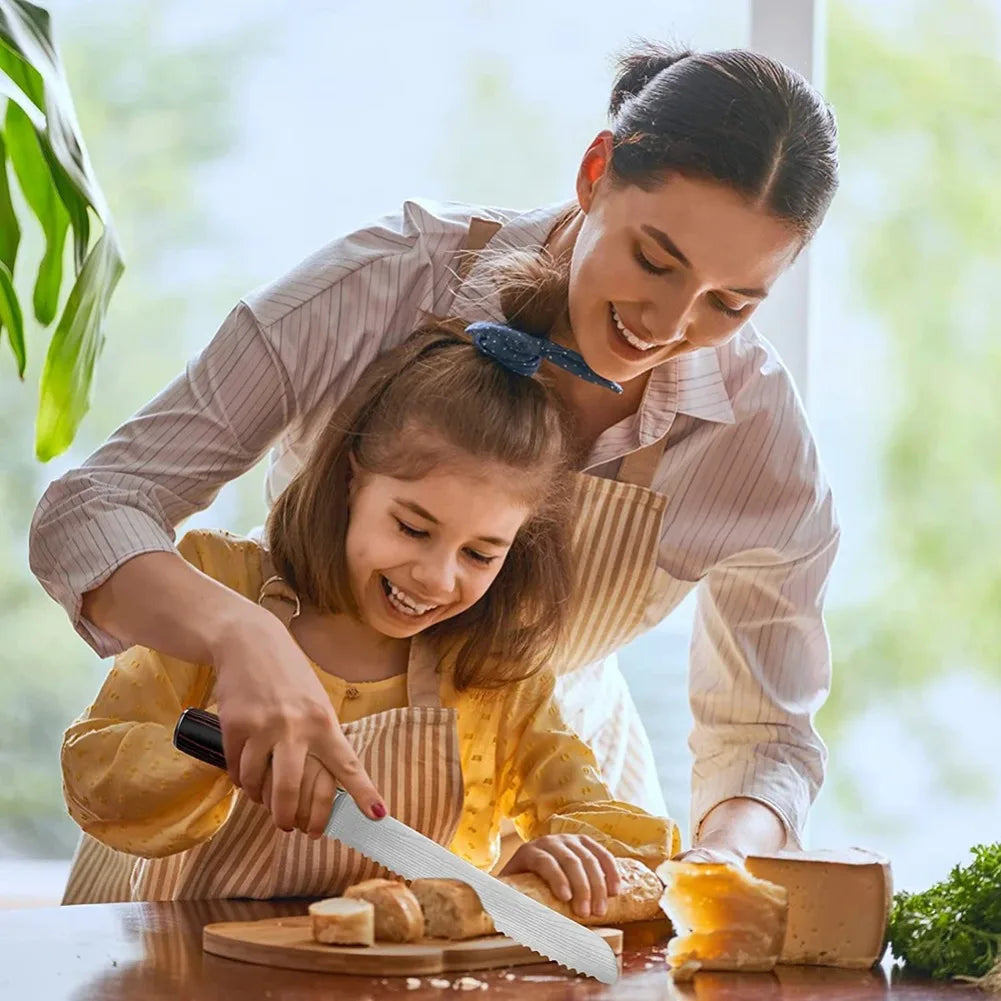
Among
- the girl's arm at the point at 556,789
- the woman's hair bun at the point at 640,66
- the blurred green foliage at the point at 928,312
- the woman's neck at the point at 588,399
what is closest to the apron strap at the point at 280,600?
Answer: the girl's arm at the point at 556,789

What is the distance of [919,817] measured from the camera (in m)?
2.69

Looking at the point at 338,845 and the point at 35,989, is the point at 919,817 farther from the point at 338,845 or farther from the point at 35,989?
the point at 35,989

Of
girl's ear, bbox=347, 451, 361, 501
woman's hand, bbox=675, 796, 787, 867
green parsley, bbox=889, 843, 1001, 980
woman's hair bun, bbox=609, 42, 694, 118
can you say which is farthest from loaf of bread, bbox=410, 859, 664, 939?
woman's hair bun, bbox=609, 42, 694, 118

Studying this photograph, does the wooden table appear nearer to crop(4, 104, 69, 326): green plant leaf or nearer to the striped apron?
the striped apron

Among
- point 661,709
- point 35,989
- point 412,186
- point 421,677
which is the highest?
point 412,186

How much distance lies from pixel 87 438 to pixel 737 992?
1.90 meters

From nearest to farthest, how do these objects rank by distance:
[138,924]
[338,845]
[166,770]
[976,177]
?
[138,924]
[166,770]
[338,845]
[976,177]

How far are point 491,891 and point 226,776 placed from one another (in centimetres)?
33

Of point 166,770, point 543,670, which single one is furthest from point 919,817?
point 166,770

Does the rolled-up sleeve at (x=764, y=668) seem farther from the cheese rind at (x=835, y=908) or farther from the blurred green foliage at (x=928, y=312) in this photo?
the blurred green foliage at (x=928, y=312)

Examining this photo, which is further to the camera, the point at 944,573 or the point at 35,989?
the point at 944,573

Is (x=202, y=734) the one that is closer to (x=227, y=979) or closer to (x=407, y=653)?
(x=227, y=979)

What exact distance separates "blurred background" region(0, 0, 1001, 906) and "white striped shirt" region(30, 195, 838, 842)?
94 cm

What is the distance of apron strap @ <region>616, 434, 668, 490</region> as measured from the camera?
1645 millimetres
